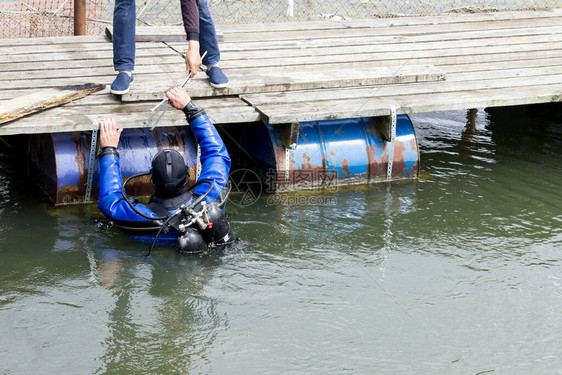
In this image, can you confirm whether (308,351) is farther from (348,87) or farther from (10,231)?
(348,87)

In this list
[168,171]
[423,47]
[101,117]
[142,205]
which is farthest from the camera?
[423,47]

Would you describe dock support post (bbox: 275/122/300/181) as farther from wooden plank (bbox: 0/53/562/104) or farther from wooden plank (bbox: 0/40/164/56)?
wooden plank (bbox: 0/40/164/56)

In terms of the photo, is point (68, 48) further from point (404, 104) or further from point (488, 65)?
point (488, 65)

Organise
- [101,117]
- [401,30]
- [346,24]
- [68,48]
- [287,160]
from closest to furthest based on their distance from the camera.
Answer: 1. [101,117]
2. [287,160]
3. [68,48]
4. [401,30]
5. [346,24]

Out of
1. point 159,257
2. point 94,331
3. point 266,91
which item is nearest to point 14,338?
point 94,331

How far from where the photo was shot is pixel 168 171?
5590mm

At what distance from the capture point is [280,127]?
7.04m

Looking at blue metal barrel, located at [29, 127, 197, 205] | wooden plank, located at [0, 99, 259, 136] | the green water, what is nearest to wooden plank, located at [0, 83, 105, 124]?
wooden plank, located at [0, 99, 259, 136]

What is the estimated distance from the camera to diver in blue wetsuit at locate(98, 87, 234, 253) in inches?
222

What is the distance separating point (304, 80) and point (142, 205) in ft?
8.00

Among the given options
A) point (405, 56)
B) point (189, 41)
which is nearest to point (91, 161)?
point (189, 41)

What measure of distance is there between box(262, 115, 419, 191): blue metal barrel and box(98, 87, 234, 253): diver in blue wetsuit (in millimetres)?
1014

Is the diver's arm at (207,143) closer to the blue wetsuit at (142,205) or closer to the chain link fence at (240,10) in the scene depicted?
the blue wetsuit at (142,205)

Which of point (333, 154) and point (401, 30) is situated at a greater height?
point (401, 30)
